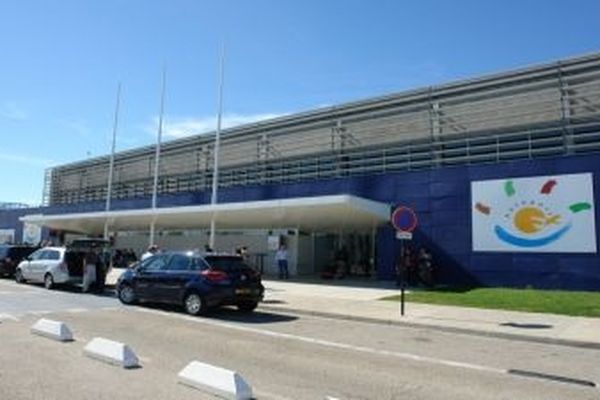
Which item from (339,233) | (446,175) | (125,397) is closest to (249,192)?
(339,233)

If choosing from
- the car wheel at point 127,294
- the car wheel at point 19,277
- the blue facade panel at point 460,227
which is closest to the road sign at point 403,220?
the car wheel at point 127,294

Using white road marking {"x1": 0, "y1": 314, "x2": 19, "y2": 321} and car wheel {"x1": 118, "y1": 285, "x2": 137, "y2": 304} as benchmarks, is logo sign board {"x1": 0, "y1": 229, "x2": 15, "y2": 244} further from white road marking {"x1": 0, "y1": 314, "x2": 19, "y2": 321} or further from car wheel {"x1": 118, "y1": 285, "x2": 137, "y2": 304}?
white road marking {"x1": 0, "y1": 314, "x2": 19, "y2": 321}

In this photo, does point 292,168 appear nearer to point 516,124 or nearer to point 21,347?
point 516,124

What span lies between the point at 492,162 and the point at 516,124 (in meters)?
2.14

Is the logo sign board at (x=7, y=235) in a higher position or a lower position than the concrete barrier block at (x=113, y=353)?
higher

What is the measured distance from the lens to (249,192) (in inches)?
1516

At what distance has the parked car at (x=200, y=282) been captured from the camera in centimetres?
1811

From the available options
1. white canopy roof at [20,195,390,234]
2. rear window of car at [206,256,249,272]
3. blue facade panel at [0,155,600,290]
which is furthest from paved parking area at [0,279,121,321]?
blue facade panel at [0,155,600,290]

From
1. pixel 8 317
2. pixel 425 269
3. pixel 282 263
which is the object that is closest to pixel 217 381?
pixel 8 317

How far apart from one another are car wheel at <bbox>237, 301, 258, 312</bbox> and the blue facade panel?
461 inches

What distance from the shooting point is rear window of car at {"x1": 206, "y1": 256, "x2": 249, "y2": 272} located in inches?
726

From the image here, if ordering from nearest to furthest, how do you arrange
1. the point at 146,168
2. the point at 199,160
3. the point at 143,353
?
the point at 143,353, the point at 199,160, the point at 146,168

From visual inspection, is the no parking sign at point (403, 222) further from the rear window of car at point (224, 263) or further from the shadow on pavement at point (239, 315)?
the rear window of car at point (224, 263)

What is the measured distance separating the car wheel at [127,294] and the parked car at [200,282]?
0.59 m
